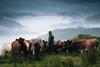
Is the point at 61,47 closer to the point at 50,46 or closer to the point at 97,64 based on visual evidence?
the point at 50,46

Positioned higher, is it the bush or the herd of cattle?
the herd of cattle

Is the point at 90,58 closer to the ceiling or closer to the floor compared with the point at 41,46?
closer to the floor

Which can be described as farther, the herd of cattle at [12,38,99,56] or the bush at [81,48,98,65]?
the herd of cattle at [12,38,99,56]

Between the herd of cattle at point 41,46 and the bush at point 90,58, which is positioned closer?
the bush at point 90,58

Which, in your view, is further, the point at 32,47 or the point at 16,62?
the point at 32,47

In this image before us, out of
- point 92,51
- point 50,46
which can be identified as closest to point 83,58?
point 92,51

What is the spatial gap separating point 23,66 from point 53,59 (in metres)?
1.66

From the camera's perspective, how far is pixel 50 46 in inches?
1303

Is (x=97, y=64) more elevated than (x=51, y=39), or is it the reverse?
(x=51, y=39)

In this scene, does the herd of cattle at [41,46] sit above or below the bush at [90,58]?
above

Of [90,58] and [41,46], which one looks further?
[41,46]

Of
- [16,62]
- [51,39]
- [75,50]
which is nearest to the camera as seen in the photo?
[16,62]

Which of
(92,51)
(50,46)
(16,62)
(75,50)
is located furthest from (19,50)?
(92,51)

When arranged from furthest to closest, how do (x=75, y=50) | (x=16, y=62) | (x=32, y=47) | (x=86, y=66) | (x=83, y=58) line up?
(x=75, y=50), (x=32, y=47), (x=16, y=62), (x=83, y=58), (x=86, y=66)
